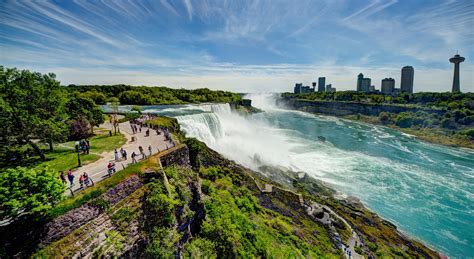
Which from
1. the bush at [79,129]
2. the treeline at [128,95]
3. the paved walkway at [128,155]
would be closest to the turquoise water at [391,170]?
the paved walkway at [128,155]

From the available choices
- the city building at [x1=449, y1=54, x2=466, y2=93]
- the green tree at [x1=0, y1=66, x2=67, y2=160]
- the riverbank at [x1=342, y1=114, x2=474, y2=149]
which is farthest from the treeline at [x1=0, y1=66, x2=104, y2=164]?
the city building at [x1=449, y1=54, x2=466, y2=93]

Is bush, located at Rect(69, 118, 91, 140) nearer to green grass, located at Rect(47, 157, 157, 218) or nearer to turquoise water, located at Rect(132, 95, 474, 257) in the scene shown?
green grass, located at Rect(47, 157, 157, 218)

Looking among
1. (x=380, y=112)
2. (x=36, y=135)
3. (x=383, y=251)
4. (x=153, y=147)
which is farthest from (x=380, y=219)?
(x=380, y=112)

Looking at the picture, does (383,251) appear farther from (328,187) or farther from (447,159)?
(447,159)

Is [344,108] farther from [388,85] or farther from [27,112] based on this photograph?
[27,112]

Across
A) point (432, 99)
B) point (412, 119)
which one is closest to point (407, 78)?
point (432, 99)
